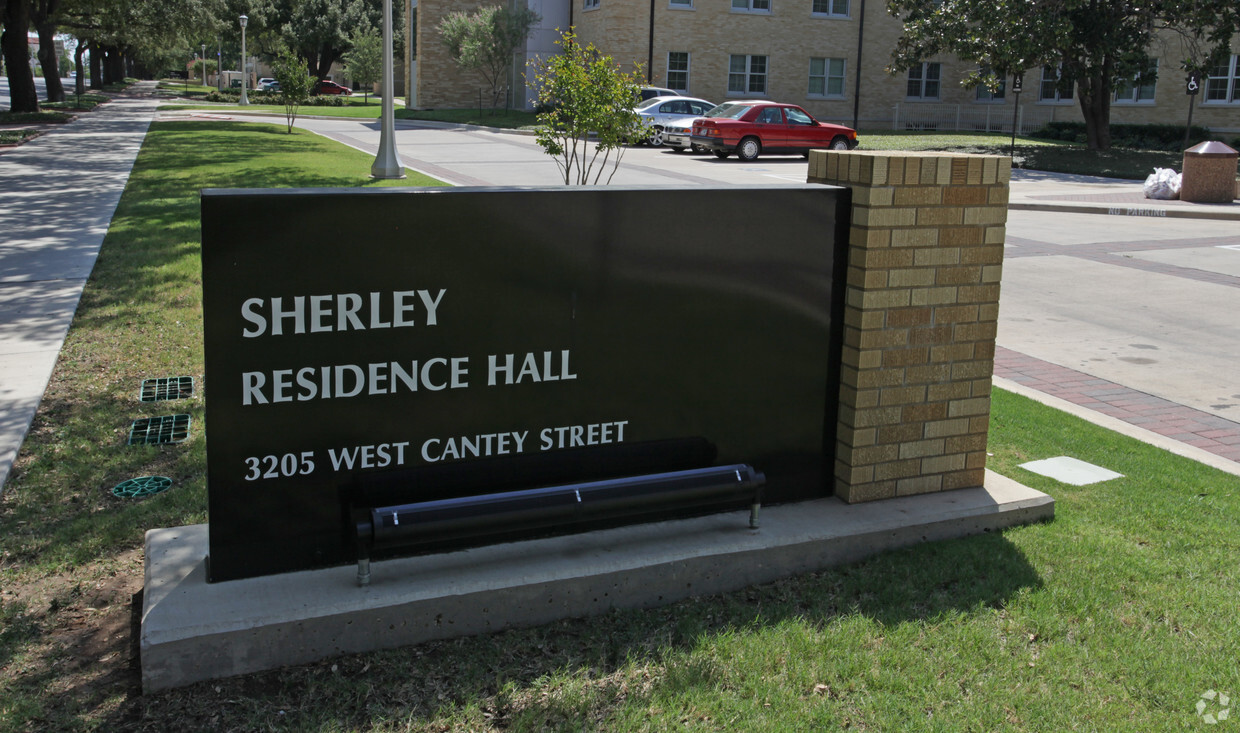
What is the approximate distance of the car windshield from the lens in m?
27.4

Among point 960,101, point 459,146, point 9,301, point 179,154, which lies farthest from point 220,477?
point 960,101

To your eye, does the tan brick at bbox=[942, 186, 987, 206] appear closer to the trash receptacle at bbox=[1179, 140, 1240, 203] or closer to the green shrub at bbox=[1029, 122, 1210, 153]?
the trash receptacle at bbox=[1179, 140, 1240, 203]

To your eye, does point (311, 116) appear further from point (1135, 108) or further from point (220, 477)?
point (220, 477)

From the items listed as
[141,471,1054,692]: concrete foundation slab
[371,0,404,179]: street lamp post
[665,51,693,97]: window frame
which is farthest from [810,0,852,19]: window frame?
[141,471,1054,692]: concrete foundation slab

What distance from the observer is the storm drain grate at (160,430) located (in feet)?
18.4

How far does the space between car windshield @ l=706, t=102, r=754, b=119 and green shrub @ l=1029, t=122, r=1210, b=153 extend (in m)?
13.9

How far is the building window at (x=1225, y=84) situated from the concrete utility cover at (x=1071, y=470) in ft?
123

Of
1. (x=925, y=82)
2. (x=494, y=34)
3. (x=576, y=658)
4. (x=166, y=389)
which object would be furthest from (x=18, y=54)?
(x=576, y=658)

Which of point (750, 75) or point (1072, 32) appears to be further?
point (750, 75)

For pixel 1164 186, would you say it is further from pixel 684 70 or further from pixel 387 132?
pixel 684 70

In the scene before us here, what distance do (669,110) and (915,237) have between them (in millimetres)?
27293

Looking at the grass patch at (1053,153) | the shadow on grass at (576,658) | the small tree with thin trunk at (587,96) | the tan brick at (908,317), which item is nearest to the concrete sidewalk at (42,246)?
the shadow on grass at (576,658)

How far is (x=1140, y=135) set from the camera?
36281 mm

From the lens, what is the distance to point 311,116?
4362 centimetres
